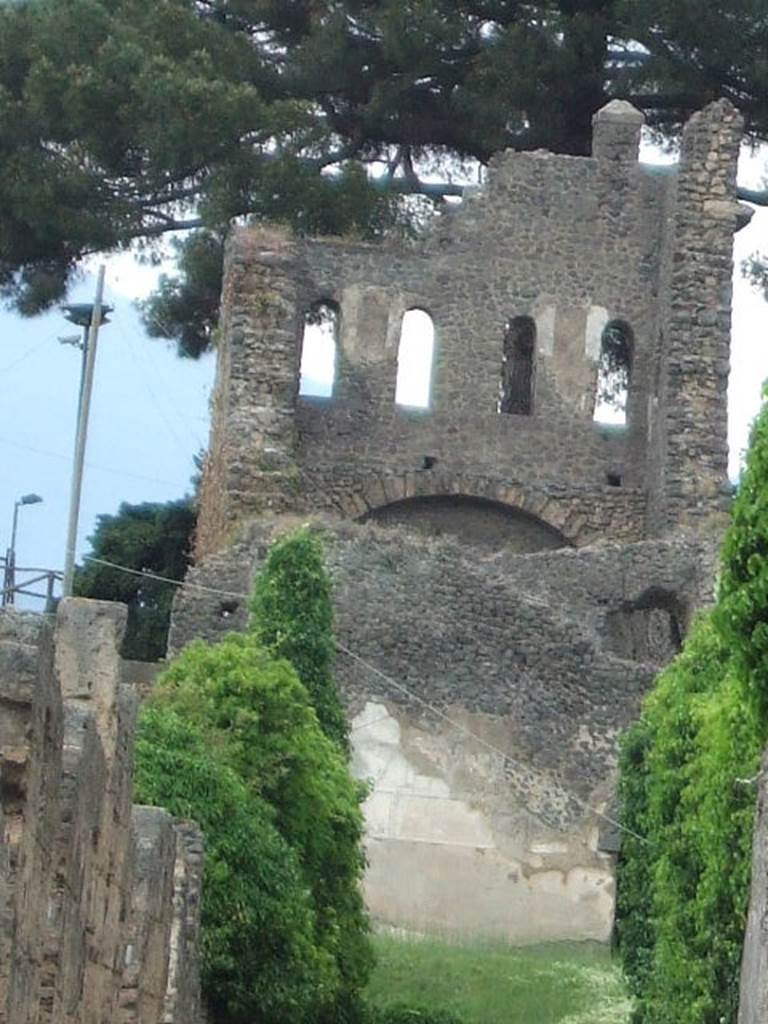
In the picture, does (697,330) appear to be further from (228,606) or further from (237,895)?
(237,895)

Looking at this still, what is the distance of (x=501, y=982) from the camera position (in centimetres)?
2867

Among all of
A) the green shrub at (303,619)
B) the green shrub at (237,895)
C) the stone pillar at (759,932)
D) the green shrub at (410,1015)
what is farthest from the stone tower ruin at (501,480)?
the stone pillar at (759,932)

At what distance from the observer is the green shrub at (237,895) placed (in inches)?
894

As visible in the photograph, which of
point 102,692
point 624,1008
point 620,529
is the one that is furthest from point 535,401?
point 102,692

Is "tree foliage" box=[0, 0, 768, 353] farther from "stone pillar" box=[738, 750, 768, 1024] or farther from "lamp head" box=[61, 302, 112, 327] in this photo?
"stone pillar" box=[738, 750, 768, 1024]

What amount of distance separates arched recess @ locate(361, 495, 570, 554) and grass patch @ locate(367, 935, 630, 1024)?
8.96m

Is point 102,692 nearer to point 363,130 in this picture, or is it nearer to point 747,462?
point 747,462

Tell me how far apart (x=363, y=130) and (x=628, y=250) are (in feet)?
13.3

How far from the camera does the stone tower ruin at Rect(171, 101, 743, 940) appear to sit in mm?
32531

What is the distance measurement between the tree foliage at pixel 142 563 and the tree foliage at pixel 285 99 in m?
2.67

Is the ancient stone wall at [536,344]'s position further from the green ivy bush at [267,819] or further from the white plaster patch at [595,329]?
the green ivy bush at [267,819]

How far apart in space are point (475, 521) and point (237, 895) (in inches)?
673

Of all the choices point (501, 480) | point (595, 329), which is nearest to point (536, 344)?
point (595, 329)

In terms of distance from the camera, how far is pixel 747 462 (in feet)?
48.1
